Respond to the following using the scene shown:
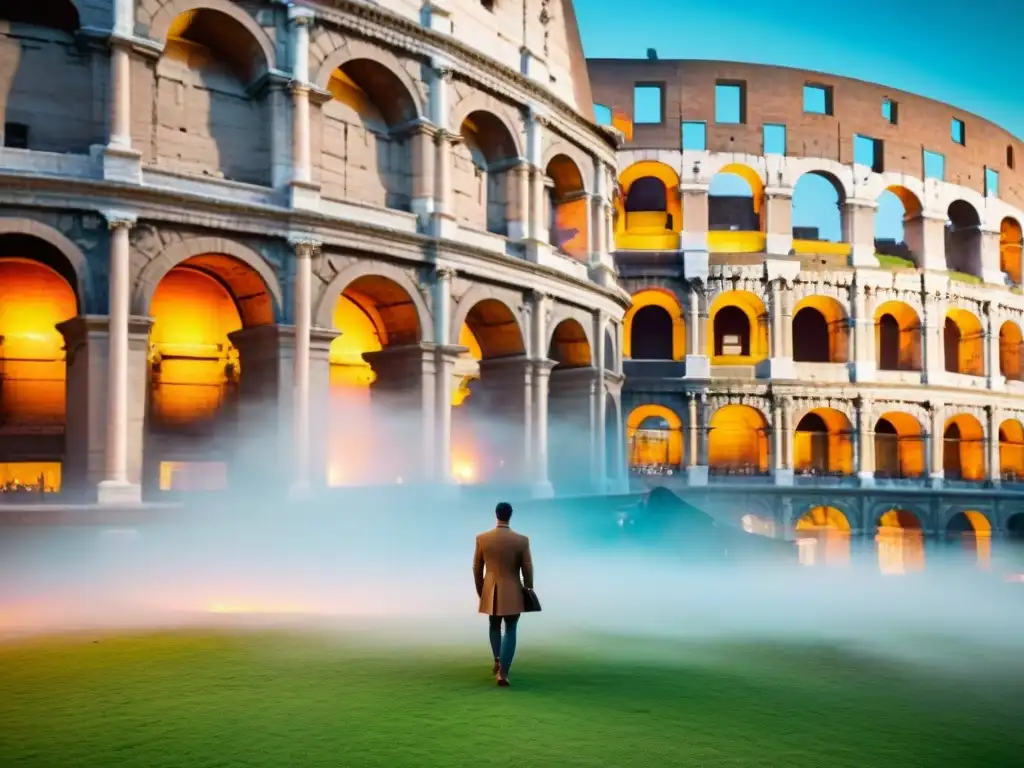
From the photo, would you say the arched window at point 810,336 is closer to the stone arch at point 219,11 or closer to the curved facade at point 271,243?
the curved facade at point 271,243

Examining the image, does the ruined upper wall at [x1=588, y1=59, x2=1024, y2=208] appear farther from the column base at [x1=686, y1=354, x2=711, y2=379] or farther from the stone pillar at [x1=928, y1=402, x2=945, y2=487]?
the stone pillar at [x1=928, y1=402, x2=945, y2=487]

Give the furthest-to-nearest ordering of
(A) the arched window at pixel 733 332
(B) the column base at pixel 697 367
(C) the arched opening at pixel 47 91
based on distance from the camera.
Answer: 1. (A) the arched window at pixel 733 332
2. (B) the column base at pixel 697 367
3. (C) the arched opening at pixel 47 91

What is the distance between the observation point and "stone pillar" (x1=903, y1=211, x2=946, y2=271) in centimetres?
4275

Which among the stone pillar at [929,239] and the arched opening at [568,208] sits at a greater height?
the stone pillar at [929,239]

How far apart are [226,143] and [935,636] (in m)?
15.4

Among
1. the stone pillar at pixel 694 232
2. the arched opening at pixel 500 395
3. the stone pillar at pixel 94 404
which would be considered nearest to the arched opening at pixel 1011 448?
the stone pillar at pixel 694 232

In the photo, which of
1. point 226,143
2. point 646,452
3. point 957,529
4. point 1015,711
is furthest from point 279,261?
point 957,529

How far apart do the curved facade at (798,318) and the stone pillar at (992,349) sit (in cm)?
6

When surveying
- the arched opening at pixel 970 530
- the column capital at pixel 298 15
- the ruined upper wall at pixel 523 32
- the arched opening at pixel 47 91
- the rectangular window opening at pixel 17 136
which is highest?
the ruined upper wall at pixel 523 32

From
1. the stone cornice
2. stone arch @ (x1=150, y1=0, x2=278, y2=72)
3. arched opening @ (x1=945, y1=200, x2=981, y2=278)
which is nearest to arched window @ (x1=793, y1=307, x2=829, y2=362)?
arched opening @ (x1=945, y1=200, x2=981, y2=278)

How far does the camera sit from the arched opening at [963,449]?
4350 cm

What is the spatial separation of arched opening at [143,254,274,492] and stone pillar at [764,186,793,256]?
2472 centimetres

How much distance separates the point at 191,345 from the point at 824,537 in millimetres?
23178

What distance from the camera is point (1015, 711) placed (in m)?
8.11
